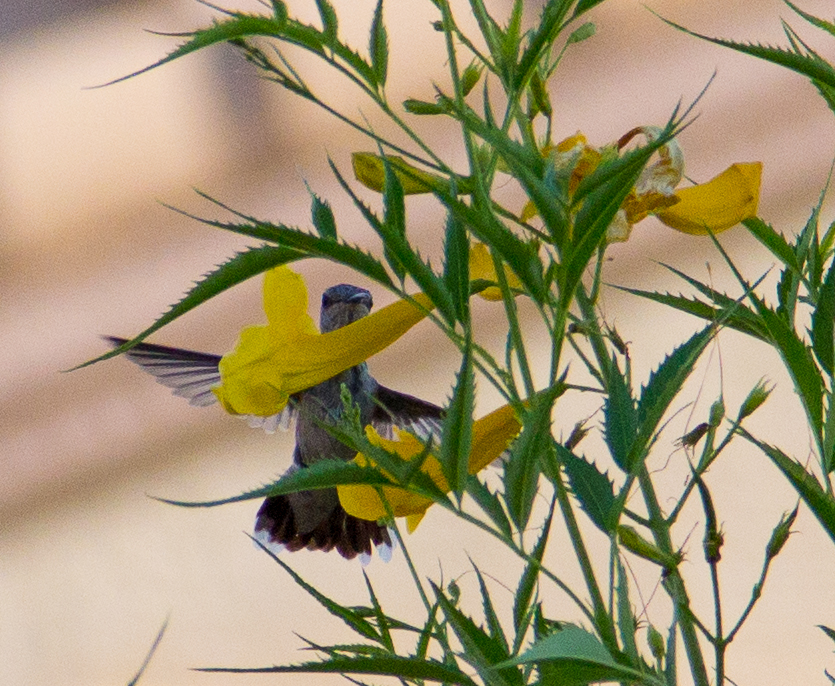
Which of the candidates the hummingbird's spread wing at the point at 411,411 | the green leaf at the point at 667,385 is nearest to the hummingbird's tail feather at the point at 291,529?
the hummingbird's spread wing at the point at 411,411

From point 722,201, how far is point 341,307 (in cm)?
72

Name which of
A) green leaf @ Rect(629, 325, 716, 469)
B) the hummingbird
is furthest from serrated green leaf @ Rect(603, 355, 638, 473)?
the hummingbird

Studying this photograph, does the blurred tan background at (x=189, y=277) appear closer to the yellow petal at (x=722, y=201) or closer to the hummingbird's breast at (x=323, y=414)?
the hummingbird's breast at (x=323, y=414)

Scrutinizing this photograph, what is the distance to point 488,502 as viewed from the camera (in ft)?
1.17

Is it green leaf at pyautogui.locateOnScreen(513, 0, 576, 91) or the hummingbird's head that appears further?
the hummingbird's head

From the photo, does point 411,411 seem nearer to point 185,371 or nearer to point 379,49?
point 185,371

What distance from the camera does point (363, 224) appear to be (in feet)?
7.22

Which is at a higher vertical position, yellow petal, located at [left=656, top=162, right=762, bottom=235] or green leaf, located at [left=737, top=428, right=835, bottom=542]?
yellow petal, located at [left=656, top=162, right=762, bottom=235]

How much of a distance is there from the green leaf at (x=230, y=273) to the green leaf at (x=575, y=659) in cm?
13

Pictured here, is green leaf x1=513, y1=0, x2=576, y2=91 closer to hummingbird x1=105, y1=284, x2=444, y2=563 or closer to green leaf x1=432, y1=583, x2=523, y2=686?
green leaf x1=432, y1=583, x2=523, y2=686

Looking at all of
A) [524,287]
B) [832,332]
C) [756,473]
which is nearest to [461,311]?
[524,287]

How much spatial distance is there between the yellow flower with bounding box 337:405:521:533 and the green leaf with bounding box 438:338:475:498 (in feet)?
0.08

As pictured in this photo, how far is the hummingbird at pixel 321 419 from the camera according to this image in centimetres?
93

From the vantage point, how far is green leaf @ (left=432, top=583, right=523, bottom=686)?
1.10 feet
